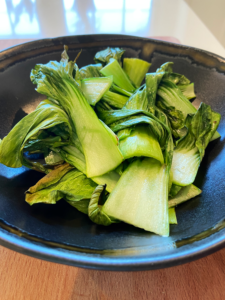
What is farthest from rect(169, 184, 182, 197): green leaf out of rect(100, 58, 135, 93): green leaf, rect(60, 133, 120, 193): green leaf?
rect(100, 58, 135, 93): green leaf

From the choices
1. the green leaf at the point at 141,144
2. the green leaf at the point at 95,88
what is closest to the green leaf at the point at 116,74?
the green leaf at the point at 95,88

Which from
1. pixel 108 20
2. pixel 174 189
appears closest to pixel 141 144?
pixel 174 189

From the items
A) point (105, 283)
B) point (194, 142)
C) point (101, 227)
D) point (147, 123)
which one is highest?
point (147, 123)

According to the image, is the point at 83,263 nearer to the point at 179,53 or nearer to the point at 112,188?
the point at 112,188

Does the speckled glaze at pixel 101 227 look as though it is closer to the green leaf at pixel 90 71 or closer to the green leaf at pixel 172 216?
the green leaf at pixel 172 216

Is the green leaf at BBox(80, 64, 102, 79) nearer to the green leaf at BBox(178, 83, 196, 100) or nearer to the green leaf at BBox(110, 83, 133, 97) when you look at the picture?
the green leaf at BBox(110, 83, 133, 97)

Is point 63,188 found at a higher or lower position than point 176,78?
lower

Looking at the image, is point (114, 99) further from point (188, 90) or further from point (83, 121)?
point (188, 90)

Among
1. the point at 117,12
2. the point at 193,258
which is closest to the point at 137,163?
the point at 193,258
